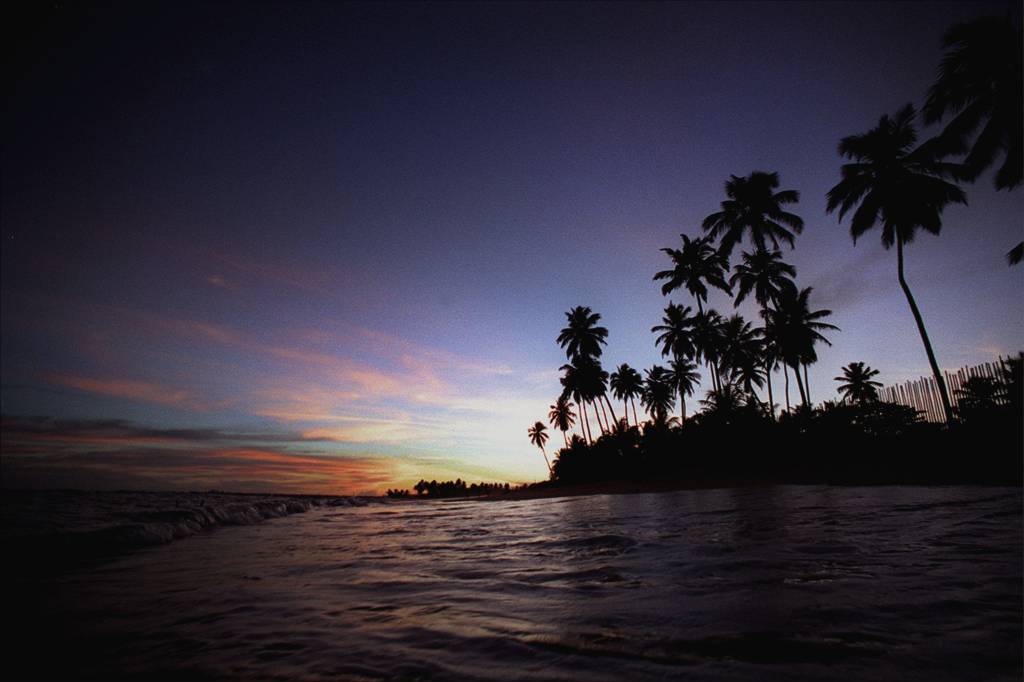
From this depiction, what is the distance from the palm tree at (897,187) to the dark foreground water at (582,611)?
20152 millimetres

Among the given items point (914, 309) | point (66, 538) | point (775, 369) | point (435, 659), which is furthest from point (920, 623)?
point (775, 369)

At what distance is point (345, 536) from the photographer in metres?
6.20

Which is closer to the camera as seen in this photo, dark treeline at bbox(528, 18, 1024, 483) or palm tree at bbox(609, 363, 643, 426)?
dark treeline at bbox(528, 18, 1024, 483)

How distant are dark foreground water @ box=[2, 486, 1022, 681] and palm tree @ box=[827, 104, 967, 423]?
20152 millimetres

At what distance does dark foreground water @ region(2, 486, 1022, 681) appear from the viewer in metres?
1.42

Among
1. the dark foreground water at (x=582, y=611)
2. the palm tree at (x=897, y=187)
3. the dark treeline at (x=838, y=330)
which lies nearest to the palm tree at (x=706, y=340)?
the dark treeline at (x=838, y=330)

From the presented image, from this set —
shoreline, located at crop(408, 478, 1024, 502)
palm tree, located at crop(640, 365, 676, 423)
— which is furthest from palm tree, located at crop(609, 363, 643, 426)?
shoreline, located at crop(408, 478, 1024, 502)

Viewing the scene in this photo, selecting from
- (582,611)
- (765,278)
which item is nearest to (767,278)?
(765,278)

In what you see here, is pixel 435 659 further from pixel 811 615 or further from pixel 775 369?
pixel 775 369

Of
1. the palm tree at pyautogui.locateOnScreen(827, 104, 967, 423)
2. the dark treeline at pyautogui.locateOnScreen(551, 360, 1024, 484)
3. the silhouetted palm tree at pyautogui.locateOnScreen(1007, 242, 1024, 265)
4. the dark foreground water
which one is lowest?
the dark foreground water

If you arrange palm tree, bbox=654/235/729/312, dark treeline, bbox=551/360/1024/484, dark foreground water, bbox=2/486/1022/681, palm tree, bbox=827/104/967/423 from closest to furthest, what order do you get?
→ dark foreground water, bbox=2/486/1022/681 < dark treeline, bbox=551/360/1024/484 < palm tree, bbox=827/104/967/423 < palm tree, bbox=654/235/729/312

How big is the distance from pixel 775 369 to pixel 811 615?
142 ft

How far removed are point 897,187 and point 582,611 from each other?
81.0 ft

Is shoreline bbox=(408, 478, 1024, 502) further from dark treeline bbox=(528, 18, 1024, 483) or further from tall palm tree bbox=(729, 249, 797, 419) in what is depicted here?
tall palm tree bbox=(729, 249, 797, 419)
